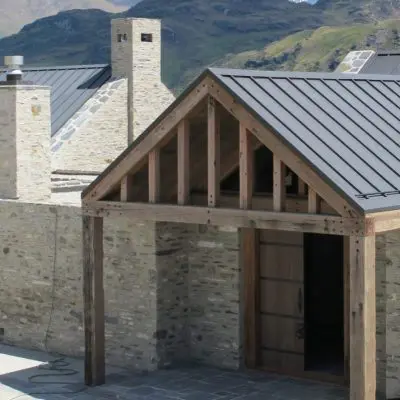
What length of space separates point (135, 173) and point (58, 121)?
36.6 ft

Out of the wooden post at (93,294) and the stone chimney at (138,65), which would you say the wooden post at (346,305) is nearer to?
the wooden post at (93,294)

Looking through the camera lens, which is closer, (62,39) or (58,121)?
(58,121)

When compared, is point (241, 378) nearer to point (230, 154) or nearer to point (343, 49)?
point (230, 154)

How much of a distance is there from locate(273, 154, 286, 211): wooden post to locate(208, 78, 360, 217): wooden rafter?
0.13 m

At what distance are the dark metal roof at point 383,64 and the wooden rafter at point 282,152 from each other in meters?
8.45

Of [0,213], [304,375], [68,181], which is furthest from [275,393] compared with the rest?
[68,181]

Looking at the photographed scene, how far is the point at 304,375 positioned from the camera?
13.8 m

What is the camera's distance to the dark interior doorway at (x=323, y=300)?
1391cm

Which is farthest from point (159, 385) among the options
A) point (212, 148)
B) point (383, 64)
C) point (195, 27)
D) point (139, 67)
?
point (195, 27)

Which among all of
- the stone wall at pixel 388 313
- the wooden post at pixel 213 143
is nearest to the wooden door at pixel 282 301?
the stone wall at pixel 388 313

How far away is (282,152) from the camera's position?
11.0 meters

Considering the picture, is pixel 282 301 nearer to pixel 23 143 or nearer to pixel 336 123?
pixel 336 123

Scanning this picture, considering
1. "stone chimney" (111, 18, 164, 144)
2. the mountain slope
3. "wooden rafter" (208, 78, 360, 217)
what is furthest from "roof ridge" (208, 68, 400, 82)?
the mountain slope

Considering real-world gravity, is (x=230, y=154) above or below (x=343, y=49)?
below
